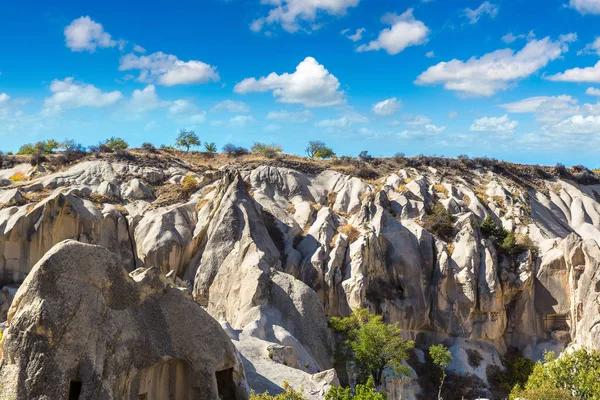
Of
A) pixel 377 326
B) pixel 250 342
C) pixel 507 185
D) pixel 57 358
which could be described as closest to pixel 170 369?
pixel 57 358

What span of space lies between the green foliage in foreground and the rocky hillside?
24.9 ft

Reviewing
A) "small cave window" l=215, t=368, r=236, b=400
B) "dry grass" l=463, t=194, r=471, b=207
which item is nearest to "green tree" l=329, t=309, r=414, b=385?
"small cave window" l=215, t=368, r=236, b=400

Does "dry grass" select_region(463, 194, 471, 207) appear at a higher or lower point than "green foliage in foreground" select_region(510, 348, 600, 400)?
higher

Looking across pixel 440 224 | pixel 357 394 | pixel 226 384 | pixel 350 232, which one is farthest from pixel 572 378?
pixel 440 224

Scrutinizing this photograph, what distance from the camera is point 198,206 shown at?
5141cm

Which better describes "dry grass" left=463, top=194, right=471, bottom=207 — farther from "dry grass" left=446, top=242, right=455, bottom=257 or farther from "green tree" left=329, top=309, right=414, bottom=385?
"green tree" left=329, top=309, right=414, bottom=385

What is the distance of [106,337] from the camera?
19.1m

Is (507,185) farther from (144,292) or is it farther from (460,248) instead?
(144,292)

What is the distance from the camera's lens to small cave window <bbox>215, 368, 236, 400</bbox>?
2323cm

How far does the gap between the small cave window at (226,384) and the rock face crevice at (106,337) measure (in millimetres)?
61

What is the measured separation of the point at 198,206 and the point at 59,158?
22265 millimetres

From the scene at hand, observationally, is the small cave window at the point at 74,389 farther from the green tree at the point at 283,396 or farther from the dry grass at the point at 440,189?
the dry grass at the point at 440,189

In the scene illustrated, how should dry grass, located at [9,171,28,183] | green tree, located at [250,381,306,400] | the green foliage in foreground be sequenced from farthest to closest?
dry grass, located at [9,171,28,183]
the green foliage in foreground
green tree, located at [250,381,306,400]

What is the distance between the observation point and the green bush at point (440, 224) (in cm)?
5069
